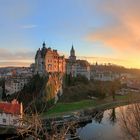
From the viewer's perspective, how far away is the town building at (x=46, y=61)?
157ft

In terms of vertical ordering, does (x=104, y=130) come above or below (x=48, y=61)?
below

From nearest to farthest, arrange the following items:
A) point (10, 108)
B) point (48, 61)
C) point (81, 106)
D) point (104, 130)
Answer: point (10, 108) → point (104, 130) → point (81, 106) → point (48, 61)

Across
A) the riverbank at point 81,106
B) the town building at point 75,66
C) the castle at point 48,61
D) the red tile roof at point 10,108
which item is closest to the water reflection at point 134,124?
the red tile roof at point 10,108

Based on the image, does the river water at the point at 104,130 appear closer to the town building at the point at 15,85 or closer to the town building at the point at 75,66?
the town building at the point at 15,85

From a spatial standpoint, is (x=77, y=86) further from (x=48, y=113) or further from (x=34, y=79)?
(x=48, y=113)

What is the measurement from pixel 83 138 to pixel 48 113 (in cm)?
1161

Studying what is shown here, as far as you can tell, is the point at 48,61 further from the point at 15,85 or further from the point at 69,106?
the point at 69,106

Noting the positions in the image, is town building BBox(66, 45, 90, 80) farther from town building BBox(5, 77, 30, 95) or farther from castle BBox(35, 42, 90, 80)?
town building BBox(5, 77, 30, 95)

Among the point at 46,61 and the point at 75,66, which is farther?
the point at 75,66

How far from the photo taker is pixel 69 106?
136ft

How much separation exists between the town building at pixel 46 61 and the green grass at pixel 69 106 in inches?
261

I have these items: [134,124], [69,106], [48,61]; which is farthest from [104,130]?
[48,61]

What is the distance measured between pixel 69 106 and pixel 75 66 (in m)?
21.0

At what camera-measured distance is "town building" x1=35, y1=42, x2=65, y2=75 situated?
157 ft
